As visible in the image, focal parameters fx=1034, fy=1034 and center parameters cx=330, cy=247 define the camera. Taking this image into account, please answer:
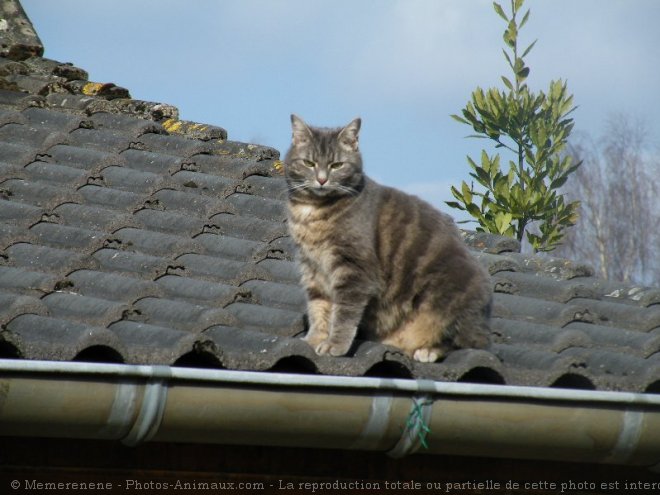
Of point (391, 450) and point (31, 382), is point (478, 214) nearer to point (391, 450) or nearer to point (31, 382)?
point (391, 450)

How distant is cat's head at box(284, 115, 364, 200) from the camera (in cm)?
442

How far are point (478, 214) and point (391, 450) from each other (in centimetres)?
497

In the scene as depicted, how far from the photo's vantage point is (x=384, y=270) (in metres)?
4.09

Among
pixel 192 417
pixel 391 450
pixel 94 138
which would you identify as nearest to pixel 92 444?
pixel 192 417

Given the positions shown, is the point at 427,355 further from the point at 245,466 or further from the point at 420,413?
the point at 245,466

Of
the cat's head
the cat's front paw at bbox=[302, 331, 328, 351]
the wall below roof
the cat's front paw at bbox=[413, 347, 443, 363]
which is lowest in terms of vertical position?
the wall below roof

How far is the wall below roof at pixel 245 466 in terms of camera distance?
2902 millimetres

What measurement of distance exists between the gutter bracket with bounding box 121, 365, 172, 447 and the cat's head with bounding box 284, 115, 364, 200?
1.81 metres

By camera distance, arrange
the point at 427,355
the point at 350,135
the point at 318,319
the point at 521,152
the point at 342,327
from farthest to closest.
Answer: the point at 521,152, the point at 350,135, the point at 318,319, the point at 342,327, the point at 427,355

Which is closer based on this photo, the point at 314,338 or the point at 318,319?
the point at 314,338

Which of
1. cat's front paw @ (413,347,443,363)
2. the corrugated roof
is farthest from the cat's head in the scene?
cat's front paw @ (413,347,443,363)

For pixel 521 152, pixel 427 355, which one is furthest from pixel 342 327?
pixel 521 152

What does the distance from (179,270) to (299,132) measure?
1055 millimetres

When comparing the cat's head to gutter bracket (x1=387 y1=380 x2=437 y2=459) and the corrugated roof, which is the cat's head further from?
gutter bracket (x1=387 y1=380 x2=437 y2=459)
